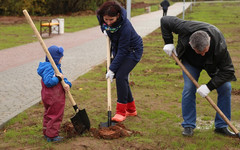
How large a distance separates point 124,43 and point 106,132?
4.19 feet

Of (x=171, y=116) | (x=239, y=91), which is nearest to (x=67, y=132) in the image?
(x=171, y=116)

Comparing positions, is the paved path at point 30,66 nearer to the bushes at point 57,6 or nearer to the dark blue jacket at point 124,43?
the dark blue jacket at point 124,43

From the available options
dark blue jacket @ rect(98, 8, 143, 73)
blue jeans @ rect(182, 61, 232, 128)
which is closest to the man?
blue jeans @ rect(182, 61, 232, 128)

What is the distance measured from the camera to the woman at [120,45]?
5109 mm

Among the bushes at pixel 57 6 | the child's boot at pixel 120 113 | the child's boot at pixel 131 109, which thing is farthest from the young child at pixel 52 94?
the bushes at pixel 57 6

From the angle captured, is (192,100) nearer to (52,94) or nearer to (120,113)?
(120,113)

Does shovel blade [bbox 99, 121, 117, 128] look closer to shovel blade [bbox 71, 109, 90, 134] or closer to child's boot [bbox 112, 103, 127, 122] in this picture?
child's boot [bbox 112, 103, 127, 122]

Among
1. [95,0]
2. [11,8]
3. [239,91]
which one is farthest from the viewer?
[95,0]

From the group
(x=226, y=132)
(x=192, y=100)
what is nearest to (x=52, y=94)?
(x=192, y=100)

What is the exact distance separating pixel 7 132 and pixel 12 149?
2.22ft

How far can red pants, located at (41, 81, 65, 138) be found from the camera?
467 centimetres

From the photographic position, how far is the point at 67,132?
5.11 metres

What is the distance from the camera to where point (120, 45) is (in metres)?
5.37

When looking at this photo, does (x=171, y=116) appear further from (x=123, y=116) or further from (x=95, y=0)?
(x=95, y=0)
